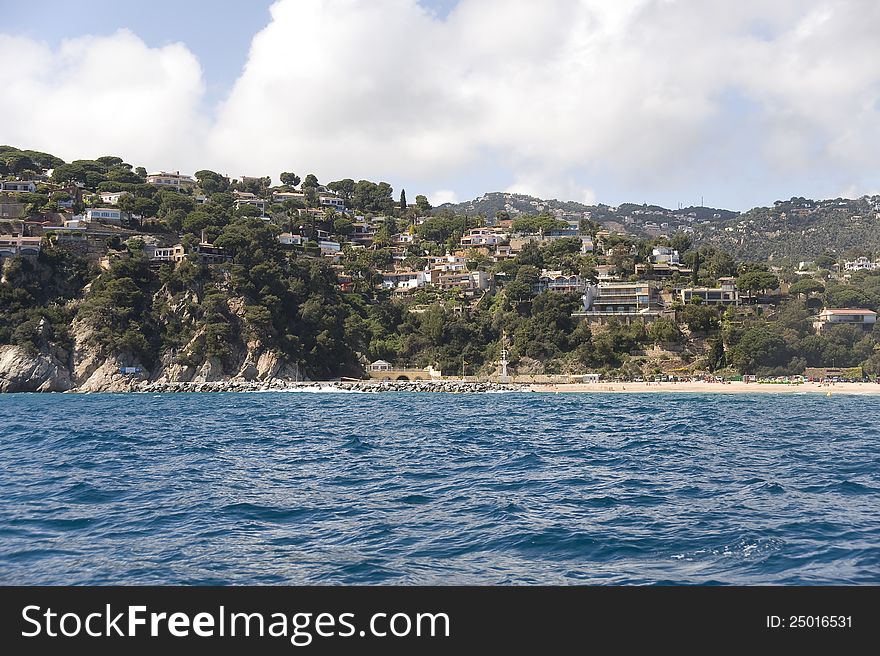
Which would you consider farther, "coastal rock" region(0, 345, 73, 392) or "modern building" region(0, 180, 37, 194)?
"modern building" region(0, 180, 37, 194)

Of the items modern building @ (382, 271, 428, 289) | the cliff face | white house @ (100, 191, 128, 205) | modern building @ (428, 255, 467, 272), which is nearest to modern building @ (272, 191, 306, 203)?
modern building @ (382, 271, 428, 289)

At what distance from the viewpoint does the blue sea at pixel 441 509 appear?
10.5 metres

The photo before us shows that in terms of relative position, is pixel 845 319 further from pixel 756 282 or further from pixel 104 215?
pixel 104 215

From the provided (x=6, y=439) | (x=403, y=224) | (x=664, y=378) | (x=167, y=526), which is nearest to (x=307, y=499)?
(x=167, y=526)

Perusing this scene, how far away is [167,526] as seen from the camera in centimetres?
1316

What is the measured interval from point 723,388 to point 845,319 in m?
28.6

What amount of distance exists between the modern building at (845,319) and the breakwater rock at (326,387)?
1503 inches

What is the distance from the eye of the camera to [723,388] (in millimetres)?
77250

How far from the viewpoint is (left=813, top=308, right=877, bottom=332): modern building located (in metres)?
94.7

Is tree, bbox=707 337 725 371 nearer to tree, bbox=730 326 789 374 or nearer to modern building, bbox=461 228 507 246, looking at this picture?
tree, bbox=730 326 789 374

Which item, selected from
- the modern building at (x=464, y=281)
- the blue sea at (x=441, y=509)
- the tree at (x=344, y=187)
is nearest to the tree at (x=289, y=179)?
the tree at (x=344, y=187)

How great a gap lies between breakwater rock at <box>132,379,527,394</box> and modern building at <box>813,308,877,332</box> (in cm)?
3818

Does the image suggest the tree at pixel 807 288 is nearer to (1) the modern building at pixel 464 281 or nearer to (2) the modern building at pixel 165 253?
(1) the modern building at pixel 464 281

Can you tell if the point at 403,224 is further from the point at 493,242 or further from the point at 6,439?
the point at 6,439
